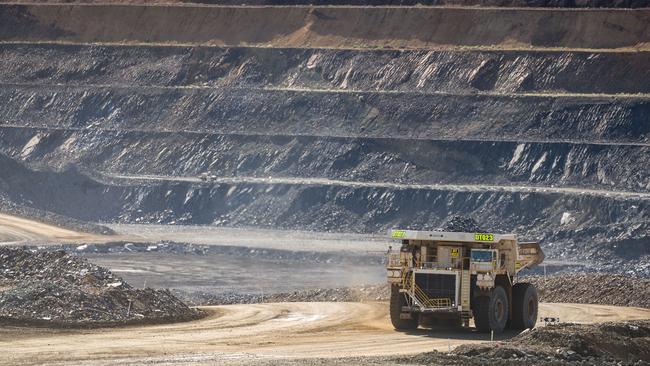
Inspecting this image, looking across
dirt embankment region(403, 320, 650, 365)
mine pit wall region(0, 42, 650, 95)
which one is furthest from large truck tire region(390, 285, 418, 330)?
mine pit wall region(0, 42, 650, 95)

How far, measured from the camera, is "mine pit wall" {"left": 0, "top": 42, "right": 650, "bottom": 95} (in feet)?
331

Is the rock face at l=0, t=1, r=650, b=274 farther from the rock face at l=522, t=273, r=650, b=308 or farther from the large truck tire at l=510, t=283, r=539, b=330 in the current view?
the large truck tire at l=510, t=283, r=539, b=330

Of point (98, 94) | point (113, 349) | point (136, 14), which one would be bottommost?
point (113, 349)

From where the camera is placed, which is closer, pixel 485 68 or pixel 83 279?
pixel 83 279

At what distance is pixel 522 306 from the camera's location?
1406 inches

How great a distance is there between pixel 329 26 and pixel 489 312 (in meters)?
82.6

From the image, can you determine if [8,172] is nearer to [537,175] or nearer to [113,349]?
[537,175]

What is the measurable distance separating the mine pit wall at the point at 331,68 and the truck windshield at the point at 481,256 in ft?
217

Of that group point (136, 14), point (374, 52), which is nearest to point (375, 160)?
point (374, 52)

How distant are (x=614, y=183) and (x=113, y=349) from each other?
209ft

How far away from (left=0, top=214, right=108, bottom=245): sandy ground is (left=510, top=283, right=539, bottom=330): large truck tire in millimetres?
41951

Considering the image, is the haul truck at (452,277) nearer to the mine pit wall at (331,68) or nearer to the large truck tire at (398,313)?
the large truck tire at (398,313)

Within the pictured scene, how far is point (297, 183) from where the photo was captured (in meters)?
96.6

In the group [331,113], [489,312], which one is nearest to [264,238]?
[331,113]
